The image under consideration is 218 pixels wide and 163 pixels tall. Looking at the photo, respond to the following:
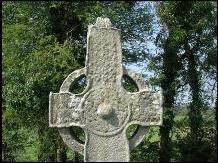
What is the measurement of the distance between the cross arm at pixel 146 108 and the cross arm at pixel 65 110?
0.85 m

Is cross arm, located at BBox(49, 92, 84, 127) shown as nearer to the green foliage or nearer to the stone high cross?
the stone high cross

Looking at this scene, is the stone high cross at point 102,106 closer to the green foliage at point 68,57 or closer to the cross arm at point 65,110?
the cross arm at point 65,110

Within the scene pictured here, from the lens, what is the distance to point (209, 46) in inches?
614

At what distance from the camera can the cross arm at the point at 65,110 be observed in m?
9.16

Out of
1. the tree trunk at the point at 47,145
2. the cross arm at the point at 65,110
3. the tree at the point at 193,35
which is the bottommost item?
the tree trunk at the point at 47,145

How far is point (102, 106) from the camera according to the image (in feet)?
29.8

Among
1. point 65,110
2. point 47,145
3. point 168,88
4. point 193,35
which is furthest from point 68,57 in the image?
point 65,110

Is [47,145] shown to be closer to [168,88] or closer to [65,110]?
[168,88]

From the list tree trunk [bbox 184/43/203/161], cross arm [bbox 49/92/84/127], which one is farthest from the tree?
cross arm [bbox 49/92/84/127]

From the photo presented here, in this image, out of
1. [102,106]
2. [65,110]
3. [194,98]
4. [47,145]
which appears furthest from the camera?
[194,98]

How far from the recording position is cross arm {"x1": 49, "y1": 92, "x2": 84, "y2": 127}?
30.1ft

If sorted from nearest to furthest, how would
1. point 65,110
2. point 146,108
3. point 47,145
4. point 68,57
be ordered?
point 65,110, point 146,108, point 68,57, point 47,145

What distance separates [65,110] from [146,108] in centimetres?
129

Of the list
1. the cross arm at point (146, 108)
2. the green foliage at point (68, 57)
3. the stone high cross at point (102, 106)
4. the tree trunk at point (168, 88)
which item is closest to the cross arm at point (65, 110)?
the stone high cross at point (102, 106)
